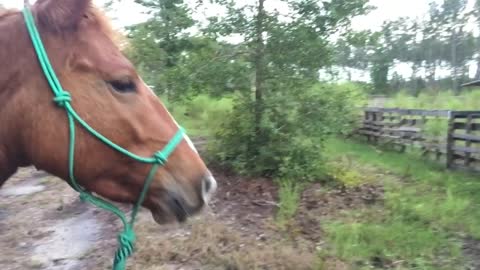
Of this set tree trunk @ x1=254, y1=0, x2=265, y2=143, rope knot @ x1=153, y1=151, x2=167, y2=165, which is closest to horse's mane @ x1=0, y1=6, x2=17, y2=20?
rope knot @ x1=153, y1=151, x2=167, y2=165

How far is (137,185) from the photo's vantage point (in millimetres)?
1566

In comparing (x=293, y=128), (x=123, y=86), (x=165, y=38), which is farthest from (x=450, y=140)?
(x=123, y=86)

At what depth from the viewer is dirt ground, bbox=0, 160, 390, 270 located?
379 centimetres

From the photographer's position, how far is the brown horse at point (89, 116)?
1.46 metres

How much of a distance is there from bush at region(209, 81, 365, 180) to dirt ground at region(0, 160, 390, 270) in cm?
27

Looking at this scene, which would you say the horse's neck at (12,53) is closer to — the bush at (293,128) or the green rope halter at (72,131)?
the green rope halter at (72,131)

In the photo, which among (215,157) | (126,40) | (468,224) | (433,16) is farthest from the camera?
(433,16)

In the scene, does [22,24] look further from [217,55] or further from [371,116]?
[371,116]

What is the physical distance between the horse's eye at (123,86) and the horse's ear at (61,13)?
0.23m

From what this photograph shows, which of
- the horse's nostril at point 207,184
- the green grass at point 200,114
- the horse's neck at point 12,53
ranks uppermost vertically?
the horse's neck at point 12,53

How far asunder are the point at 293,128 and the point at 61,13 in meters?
4.84

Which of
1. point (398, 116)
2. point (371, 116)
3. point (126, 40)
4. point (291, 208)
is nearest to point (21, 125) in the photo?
point (126, 40)

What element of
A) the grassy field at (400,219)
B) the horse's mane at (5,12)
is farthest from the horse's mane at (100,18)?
the grassy field at (400,219)

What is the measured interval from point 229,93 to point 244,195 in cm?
144
